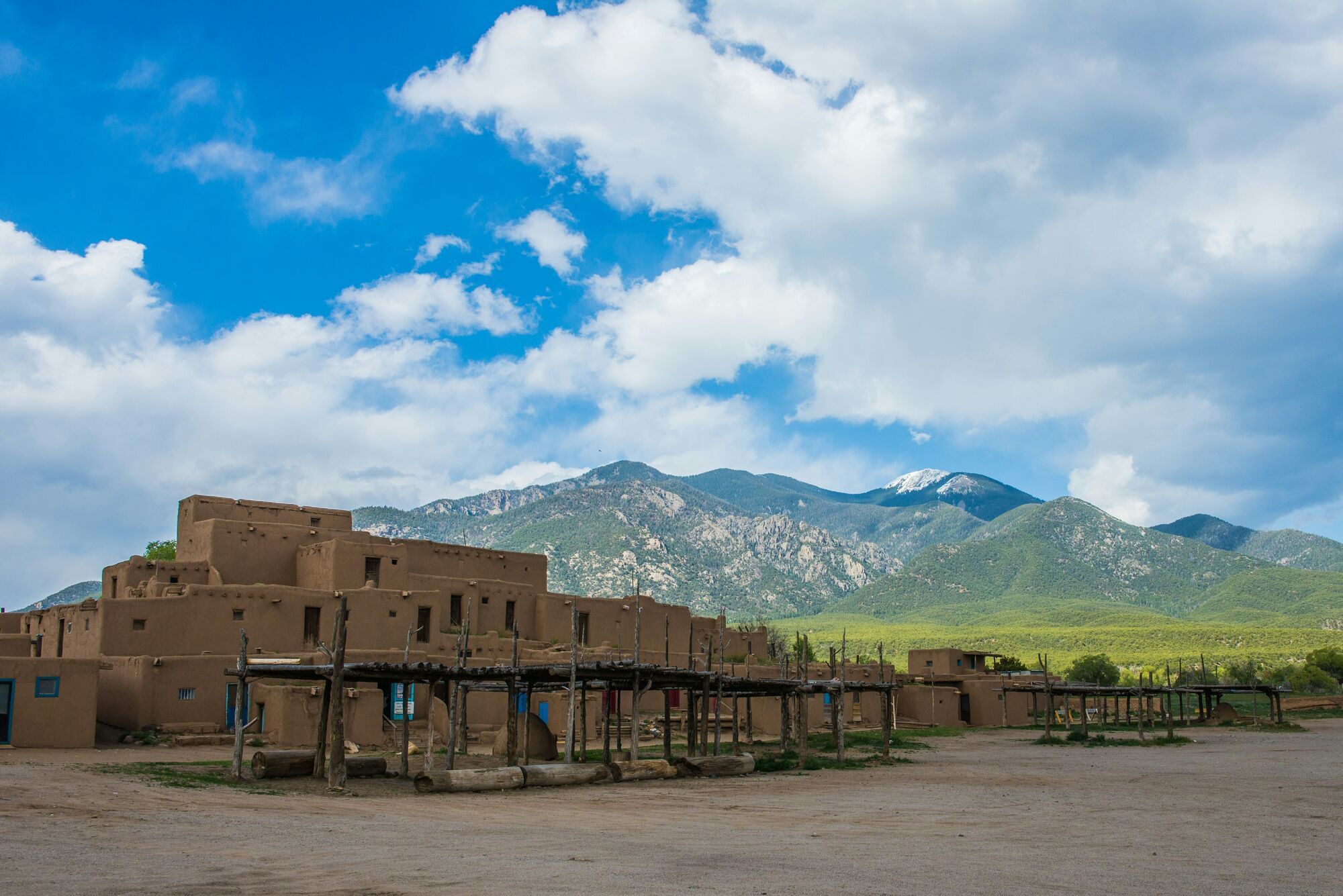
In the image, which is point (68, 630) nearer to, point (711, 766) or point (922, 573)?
point (711, 766)

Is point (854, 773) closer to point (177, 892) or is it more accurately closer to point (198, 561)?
point (177, 892)

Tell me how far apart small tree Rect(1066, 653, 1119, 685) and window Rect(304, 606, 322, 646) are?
2356 inches

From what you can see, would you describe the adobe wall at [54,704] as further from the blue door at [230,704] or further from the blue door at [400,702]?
the blue door at [400,702]

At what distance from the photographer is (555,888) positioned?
10.9 meters

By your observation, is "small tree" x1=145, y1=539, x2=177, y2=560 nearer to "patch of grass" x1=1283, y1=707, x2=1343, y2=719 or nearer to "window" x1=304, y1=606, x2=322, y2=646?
"window" x1=304, y1=606, x2=322, y2=646

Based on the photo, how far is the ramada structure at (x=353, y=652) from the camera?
3083 cm

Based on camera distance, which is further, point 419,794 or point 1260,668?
point 1260,668

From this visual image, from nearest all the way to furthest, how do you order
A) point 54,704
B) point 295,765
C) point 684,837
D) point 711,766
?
point 684,837
point 295,765
point 711,766
point 54,704

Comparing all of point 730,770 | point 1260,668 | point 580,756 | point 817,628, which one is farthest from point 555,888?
point 817,628

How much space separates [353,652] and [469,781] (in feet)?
55.3

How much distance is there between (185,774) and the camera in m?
23.1

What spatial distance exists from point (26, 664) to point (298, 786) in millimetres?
13851

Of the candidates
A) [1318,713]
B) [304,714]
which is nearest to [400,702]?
[304,714]

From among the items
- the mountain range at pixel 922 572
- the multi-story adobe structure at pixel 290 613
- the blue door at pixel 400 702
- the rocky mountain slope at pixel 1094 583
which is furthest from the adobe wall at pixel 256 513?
the rocky mountain slope at pixel 1094 583
